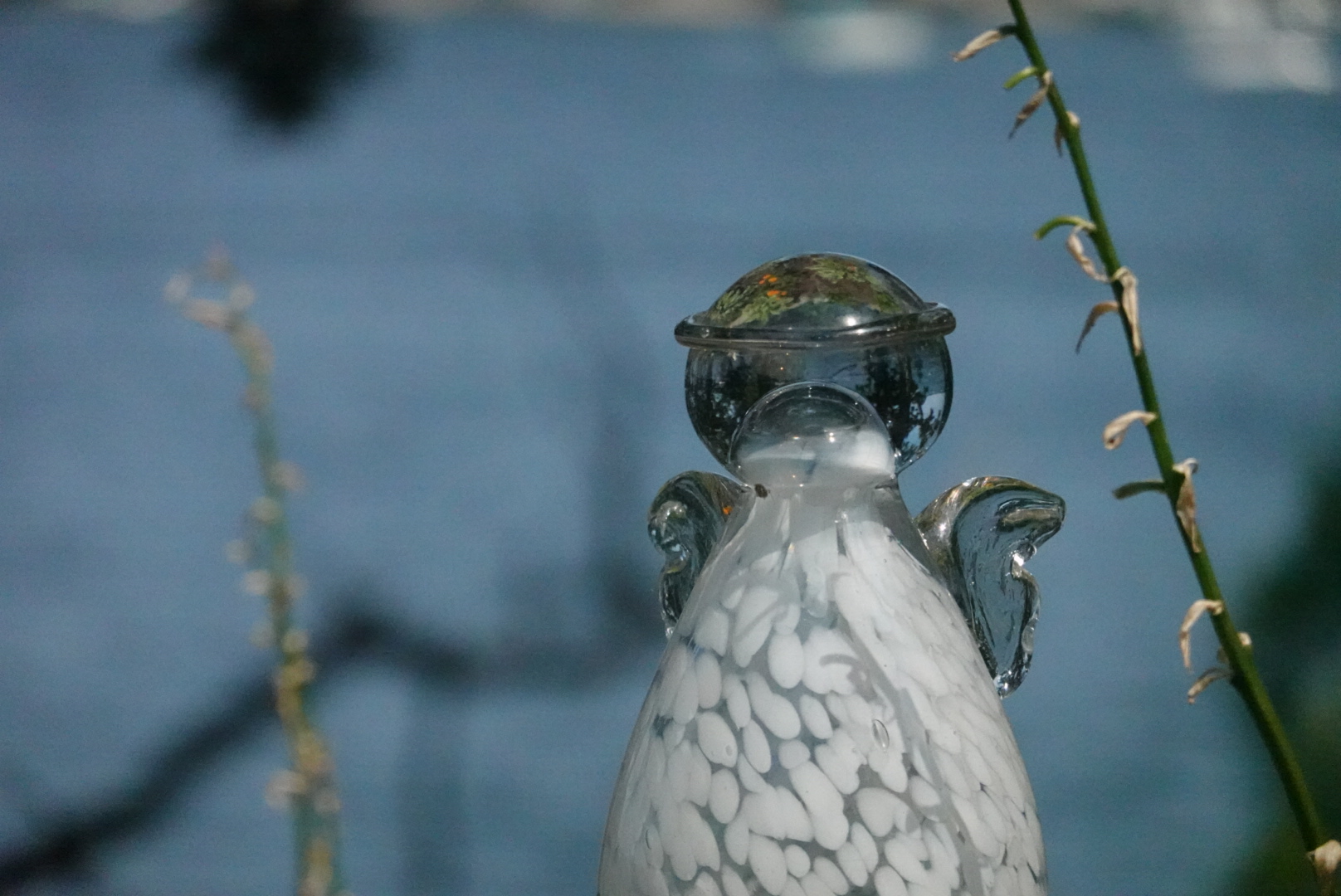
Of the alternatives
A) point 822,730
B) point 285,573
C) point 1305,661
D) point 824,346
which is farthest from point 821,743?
point 1305,661

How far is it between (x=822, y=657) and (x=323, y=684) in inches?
22.6

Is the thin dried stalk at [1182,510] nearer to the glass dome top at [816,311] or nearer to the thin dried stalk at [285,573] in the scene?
the glass dome top at [816,311]

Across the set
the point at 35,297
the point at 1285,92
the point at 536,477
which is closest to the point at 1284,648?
the point at 1285,92

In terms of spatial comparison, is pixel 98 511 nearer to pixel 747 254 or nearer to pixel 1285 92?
pixel 747 254

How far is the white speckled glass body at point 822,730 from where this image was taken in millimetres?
309

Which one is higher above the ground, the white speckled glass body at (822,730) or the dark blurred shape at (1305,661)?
the white speckled glass body at (822,730)

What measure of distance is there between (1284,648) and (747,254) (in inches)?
16.4

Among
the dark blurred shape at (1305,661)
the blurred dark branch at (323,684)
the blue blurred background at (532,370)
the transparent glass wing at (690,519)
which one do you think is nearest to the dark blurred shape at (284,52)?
the blue blurred background at (532,370)

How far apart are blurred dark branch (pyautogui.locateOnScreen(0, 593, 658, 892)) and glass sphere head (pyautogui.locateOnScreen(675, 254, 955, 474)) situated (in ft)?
1.55

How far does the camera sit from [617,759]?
82cm

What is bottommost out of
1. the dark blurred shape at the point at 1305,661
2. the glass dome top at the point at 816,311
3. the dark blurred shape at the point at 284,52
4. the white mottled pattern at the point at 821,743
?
the dark blurred shape at the point at 1305,661

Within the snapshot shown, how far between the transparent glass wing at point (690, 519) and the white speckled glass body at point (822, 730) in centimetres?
4

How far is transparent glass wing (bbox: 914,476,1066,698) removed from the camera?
38 centimetres

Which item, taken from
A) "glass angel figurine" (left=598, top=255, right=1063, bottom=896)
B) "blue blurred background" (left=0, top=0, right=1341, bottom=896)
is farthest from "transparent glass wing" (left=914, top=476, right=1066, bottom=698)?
Answer: "blue blurred background" (left=0, top=0, right=1341, bottom=896)
